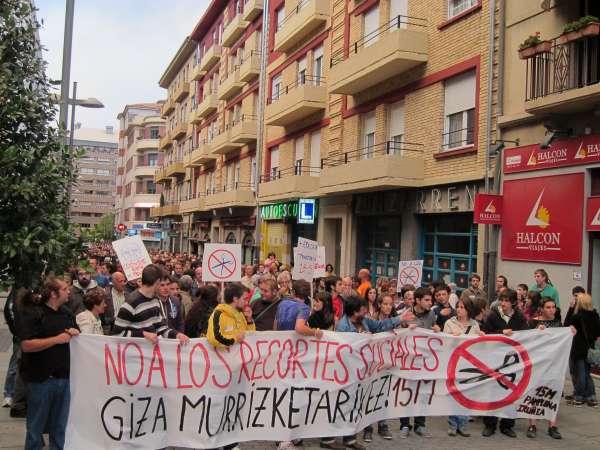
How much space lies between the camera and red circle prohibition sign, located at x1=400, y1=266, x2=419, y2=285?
10773 mm

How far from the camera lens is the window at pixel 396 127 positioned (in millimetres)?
18203

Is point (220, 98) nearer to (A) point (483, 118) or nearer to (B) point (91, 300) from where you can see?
(A) point (483, 118)

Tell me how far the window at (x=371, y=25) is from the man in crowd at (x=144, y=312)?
15.5 meters

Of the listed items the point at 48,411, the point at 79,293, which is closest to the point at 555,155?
the point at 79,293

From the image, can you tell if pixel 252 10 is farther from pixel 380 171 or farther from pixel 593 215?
pixel 593 215

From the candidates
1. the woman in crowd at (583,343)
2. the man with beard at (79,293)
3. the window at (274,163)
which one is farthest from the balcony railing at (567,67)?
the window at (274,163)

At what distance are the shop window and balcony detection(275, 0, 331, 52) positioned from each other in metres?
10.4

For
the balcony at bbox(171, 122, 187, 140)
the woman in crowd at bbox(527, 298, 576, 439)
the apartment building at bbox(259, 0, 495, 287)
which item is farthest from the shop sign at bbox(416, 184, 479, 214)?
the balcony at bbox(171, 122, 187, 140)

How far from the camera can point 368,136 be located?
66.3 feet

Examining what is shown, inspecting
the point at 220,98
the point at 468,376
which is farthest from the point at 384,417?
the point at 220,98

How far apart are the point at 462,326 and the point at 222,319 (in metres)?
3.20

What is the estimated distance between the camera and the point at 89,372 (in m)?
5.84

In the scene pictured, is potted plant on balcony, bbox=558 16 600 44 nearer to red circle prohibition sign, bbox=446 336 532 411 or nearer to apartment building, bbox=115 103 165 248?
red circle prohibition sign, bbox=446 336 532 411

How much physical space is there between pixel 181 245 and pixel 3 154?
47.0 meters
